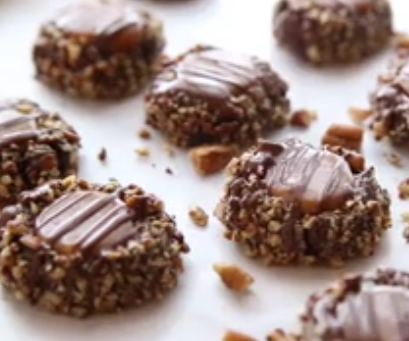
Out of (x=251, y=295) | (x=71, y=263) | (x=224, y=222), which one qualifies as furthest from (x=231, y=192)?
(x=71, y=263)

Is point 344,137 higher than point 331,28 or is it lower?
lower

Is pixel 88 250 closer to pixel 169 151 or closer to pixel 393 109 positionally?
pixel 169 151

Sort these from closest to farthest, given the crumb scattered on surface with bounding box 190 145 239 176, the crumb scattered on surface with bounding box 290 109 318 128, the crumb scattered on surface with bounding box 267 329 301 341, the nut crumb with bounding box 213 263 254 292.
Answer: the crumb scattered on surface with bounding box 267 329 301 341 < the nut crumb with bounding box 213 263 254 292 < the crumb scattered on surface with bounding box 190 145 239 176 < the crumb scattered on surface with bounding box 290 109 318 128

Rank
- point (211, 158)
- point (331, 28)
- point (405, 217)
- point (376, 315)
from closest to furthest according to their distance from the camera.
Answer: point (376, 315), point (405, 217), point (211, 158), point (331, 28)

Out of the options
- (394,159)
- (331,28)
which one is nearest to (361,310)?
(394,159)

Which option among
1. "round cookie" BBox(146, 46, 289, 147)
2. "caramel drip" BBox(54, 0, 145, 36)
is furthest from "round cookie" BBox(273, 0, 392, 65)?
"caramel drip" BBox(54, 0, 145, 36)

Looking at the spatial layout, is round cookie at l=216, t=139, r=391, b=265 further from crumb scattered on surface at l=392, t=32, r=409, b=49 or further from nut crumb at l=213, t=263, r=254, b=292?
crumb scattered on surface at l=392, t=32, r=409, b=49

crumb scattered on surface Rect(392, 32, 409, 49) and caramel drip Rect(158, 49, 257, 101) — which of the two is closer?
caramel drip Rect(158, 49, 257, 101)
